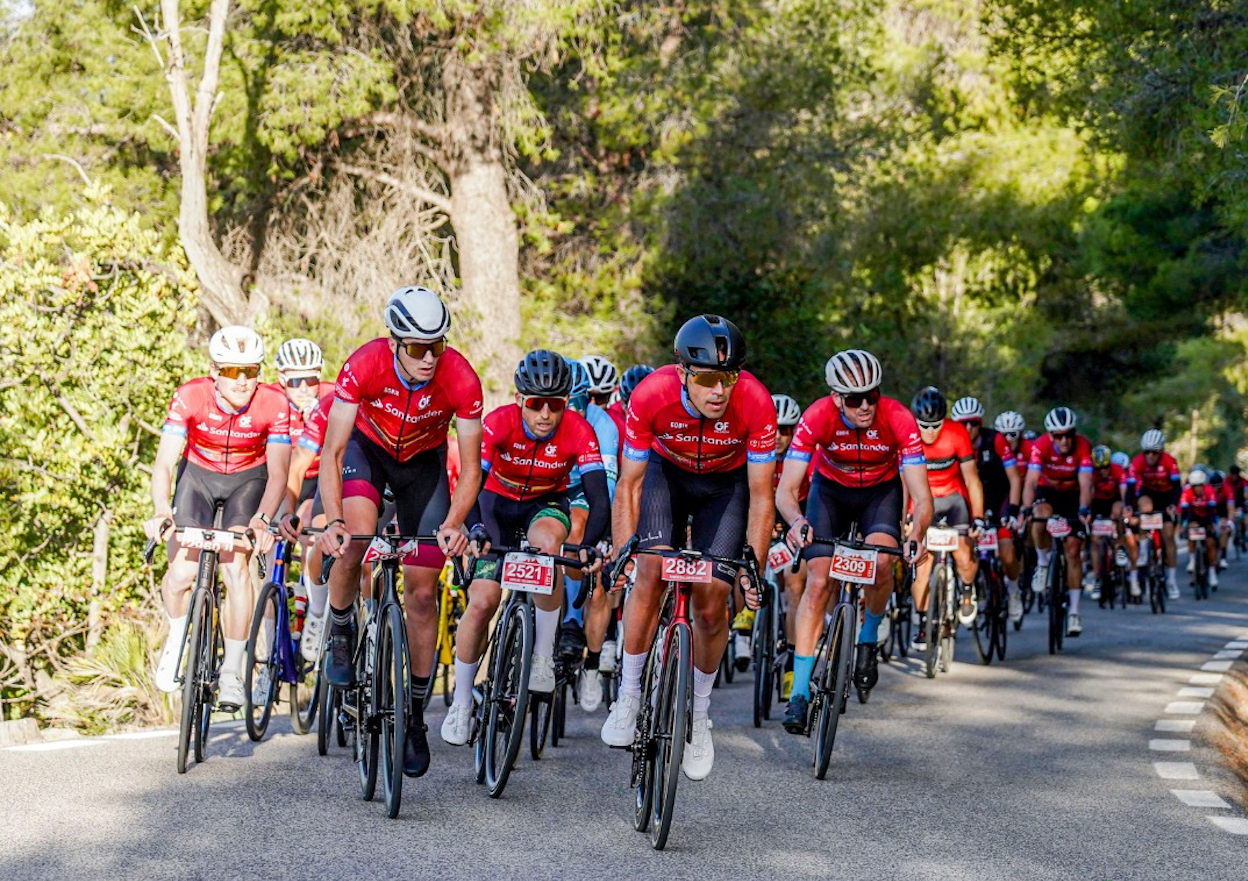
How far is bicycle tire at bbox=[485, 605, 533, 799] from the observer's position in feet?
26.6

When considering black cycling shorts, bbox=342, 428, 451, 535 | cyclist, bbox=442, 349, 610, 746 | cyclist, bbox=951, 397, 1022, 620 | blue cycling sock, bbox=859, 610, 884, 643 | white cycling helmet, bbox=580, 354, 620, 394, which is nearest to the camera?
black cycling shorts, bbox=342, 428, 451, 535

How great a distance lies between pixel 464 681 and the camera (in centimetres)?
861

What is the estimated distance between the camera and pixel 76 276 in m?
16.1

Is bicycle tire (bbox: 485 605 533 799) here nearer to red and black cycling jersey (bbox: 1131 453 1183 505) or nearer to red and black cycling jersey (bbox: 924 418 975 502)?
red and black cycling jersey (bbox: 924 418 975 502)

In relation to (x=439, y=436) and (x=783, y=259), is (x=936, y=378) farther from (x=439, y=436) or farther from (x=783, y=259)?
(x=439, y=436)

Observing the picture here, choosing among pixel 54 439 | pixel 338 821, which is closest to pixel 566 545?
pixel 338 821

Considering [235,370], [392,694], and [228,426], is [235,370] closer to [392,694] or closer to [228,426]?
[228,426]

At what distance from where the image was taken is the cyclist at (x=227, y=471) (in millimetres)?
9188

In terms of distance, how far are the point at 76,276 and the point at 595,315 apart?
35.3 ft

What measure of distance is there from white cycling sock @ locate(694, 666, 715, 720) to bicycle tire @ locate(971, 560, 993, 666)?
25.4ft

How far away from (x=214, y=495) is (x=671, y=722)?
3.59 m

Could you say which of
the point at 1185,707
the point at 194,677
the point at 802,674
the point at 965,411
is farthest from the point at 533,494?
the point at 965,411

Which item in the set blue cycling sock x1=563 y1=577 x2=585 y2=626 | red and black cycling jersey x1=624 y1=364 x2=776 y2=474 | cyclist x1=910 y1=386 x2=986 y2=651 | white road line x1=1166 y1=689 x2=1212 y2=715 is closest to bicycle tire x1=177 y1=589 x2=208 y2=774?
blue cycling sock x1=563 y1=577 x2=585 y2=626

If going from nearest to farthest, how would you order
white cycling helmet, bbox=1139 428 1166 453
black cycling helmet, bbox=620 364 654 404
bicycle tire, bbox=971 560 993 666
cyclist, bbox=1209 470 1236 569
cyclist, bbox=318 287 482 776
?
1. cyclist, bbox=318 287 482 776
2. black cycling helmet, bbox=620 364 654 404
3. bicycle tire, bbox=971 560 993 666
4. white cycling helmet, bbox=1139 428 1166 453
5. cyclist, bbox=1209 470 1236 569
